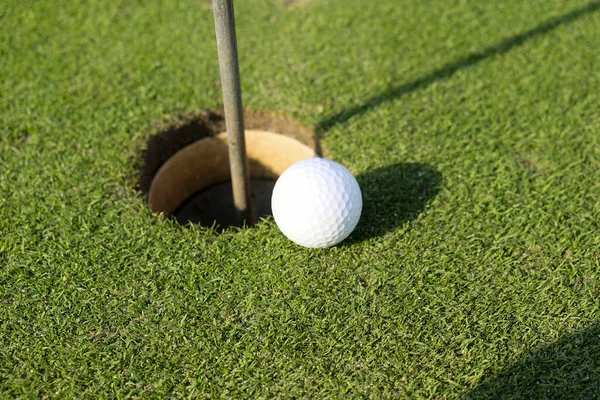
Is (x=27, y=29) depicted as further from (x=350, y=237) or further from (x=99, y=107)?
(x=350, y=237)

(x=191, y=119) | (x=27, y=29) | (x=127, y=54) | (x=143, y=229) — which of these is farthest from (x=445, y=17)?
(x=27, y=29)

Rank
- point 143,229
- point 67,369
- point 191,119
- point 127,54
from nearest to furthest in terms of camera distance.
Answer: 1. point 67,369
2. point 143,229
3. point 191,119
4. point 127,54

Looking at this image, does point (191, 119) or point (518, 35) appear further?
point (518, 35)

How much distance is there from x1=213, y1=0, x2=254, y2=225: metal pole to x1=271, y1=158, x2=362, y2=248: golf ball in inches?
17.3

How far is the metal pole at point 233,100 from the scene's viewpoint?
9.37 ft

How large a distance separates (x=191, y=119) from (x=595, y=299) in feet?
9.68

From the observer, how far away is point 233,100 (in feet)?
10.6

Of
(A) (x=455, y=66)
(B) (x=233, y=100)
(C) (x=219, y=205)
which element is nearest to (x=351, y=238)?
(B) (x=233, y=100)

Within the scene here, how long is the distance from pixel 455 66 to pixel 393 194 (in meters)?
1.52

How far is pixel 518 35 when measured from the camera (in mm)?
4758

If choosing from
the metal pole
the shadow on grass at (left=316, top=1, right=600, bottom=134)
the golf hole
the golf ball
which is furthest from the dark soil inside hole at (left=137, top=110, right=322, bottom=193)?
the golf ball

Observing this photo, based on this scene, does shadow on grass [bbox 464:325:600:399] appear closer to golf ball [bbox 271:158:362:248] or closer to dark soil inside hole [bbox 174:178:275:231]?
golf ball [bbox 271:158:362:248]

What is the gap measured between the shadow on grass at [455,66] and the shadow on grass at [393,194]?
23.9 inches

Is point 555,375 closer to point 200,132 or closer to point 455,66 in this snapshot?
point 455,66
